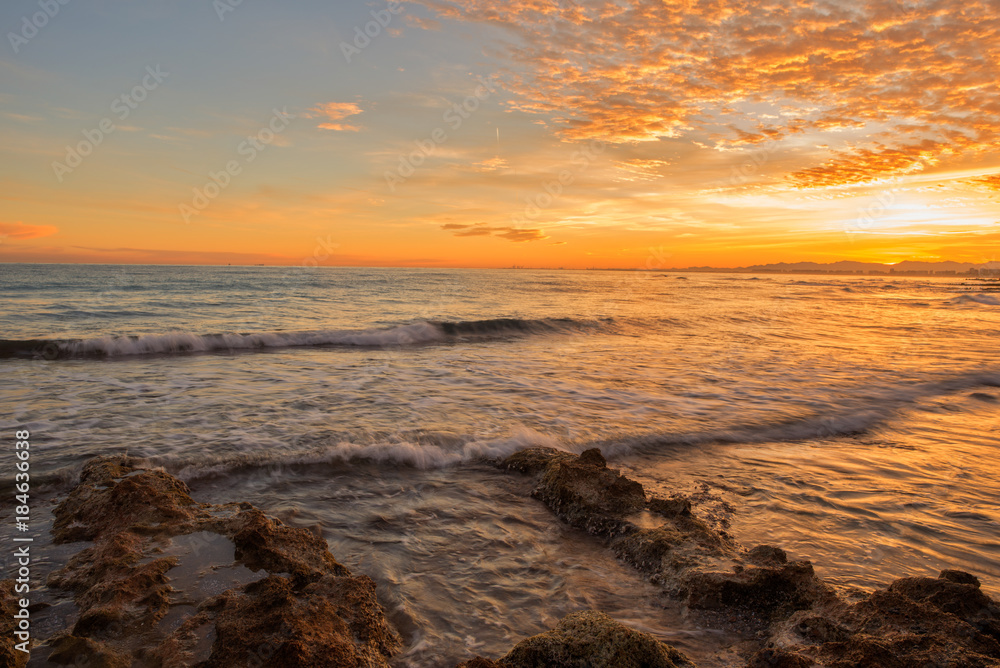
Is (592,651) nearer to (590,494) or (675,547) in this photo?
(675,547)

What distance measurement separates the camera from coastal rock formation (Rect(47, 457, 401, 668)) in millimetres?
2713

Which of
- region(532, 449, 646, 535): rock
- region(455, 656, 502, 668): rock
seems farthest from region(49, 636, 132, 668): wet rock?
region(532, 449, 646, 535): rock

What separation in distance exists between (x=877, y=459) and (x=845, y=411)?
2.59 meters

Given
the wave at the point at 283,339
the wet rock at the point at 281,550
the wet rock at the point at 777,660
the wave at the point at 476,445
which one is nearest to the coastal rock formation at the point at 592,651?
the wet rock at the point at 777,660

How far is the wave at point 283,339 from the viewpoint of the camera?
13.6 m

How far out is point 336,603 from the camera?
10.3 ft

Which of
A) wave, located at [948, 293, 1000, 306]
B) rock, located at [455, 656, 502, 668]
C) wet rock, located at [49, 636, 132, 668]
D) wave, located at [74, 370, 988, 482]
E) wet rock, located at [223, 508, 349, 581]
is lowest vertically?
wave, located at [74, 370, 988, 482]

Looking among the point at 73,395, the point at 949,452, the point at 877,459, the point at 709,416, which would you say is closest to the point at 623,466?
the point at 709,416

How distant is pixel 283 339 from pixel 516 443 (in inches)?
490

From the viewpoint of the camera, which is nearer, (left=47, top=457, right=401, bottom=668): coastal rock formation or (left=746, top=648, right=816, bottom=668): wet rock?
(left=746, top=648, right=816, bottom=668): wet rock

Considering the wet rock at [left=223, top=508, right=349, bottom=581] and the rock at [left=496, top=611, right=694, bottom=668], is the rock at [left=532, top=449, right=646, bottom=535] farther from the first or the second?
the wet rock at [left=223, top=508, right=349, bottom=581]

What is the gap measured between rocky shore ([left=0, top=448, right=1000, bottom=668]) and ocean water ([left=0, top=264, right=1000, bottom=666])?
0.28m

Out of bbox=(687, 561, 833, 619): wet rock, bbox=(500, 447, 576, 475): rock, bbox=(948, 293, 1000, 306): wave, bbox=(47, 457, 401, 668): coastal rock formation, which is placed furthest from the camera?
bbox=(948, 293, 1000, 306): wave

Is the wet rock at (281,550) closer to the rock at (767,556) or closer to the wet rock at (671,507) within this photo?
the wet rock at (671,507)
